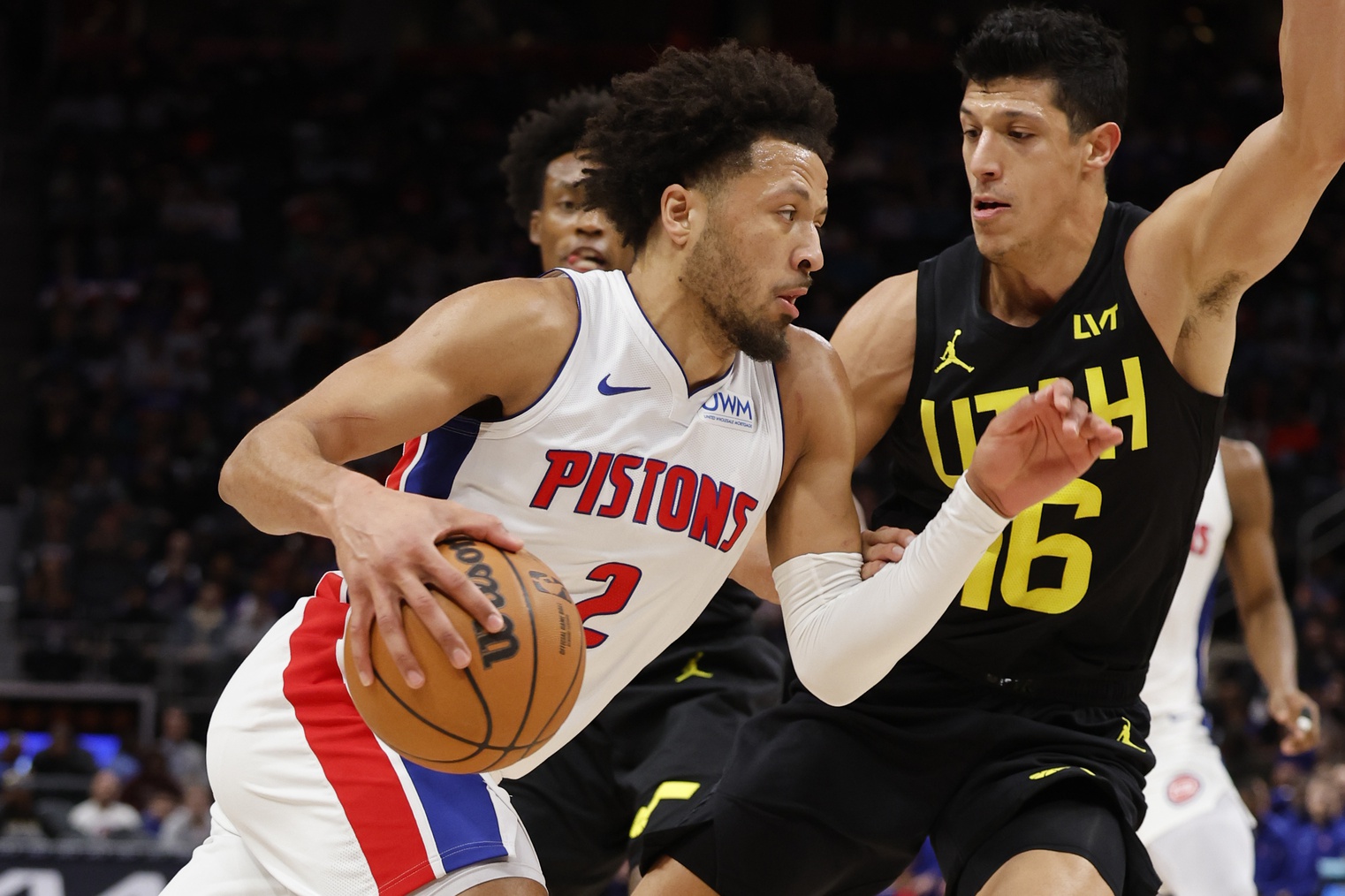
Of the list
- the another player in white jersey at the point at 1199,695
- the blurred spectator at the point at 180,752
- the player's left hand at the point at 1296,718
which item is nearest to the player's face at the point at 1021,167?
the another player in white jersey at the point at 1199,695

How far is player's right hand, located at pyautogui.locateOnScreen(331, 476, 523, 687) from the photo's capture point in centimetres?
241

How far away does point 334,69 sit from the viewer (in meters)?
19.1

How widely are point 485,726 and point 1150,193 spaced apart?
15.4 metres

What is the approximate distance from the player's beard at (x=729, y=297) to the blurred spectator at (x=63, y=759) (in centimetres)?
851

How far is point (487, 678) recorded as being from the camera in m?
2.57

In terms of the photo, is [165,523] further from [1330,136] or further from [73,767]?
[1330,136]

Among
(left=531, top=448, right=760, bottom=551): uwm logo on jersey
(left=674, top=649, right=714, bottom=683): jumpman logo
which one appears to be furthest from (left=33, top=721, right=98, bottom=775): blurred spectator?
(left=531, top=448, right=760, bottom=551): uwm logo on jersey

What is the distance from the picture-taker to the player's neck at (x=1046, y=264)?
3645 millimetres

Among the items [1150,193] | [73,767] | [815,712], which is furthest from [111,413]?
[815,712]

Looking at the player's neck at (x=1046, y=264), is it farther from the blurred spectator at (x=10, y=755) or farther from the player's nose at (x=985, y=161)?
the blurred spectator at (x=10, y=755)

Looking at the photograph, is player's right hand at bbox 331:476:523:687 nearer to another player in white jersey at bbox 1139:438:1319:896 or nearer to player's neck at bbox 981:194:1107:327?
player's neck at bbox 981:194:1107:327

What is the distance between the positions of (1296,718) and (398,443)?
391 centimetres

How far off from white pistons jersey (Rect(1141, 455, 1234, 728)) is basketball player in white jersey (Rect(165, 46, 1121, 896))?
9.01 ft

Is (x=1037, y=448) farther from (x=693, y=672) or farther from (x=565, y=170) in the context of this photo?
(x=565, y=170)
